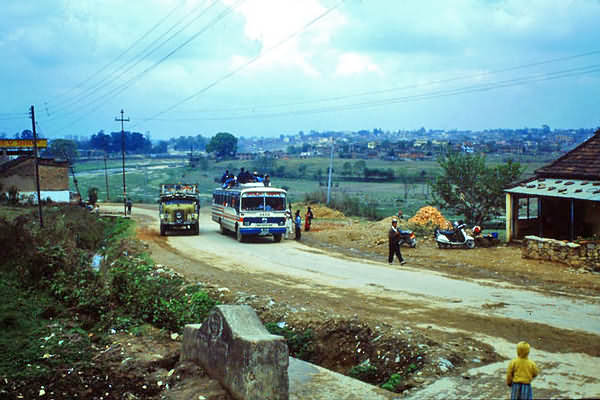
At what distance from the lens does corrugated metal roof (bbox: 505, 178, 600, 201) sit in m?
21.2

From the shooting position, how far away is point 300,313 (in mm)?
13742

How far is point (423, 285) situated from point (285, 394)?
9.74 m

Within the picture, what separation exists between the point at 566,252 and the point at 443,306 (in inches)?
297

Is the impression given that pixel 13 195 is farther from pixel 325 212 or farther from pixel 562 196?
pixel 562 196

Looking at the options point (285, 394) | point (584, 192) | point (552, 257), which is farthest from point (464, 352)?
point (584, 192)

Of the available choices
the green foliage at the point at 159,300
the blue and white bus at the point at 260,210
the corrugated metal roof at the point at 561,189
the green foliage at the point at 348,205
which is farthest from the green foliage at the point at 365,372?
the green foliage at the point at 348,205

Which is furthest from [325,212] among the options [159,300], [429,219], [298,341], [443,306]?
[298,341]

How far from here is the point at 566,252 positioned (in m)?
19.7

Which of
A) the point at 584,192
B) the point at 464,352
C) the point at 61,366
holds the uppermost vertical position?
the point at 584,192

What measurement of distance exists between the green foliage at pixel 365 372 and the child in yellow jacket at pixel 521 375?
3.92m

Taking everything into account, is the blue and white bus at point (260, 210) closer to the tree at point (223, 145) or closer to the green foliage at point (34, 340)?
the green foliage at point (34, 340)

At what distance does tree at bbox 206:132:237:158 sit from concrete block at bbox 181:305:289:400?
12977cm

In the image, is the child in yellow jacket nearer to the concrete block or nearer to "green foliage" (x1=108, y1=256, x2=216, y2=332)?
the concrete block

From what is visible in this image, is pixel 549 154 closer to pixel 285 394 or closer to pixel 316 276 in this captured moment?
pixel 316 276
